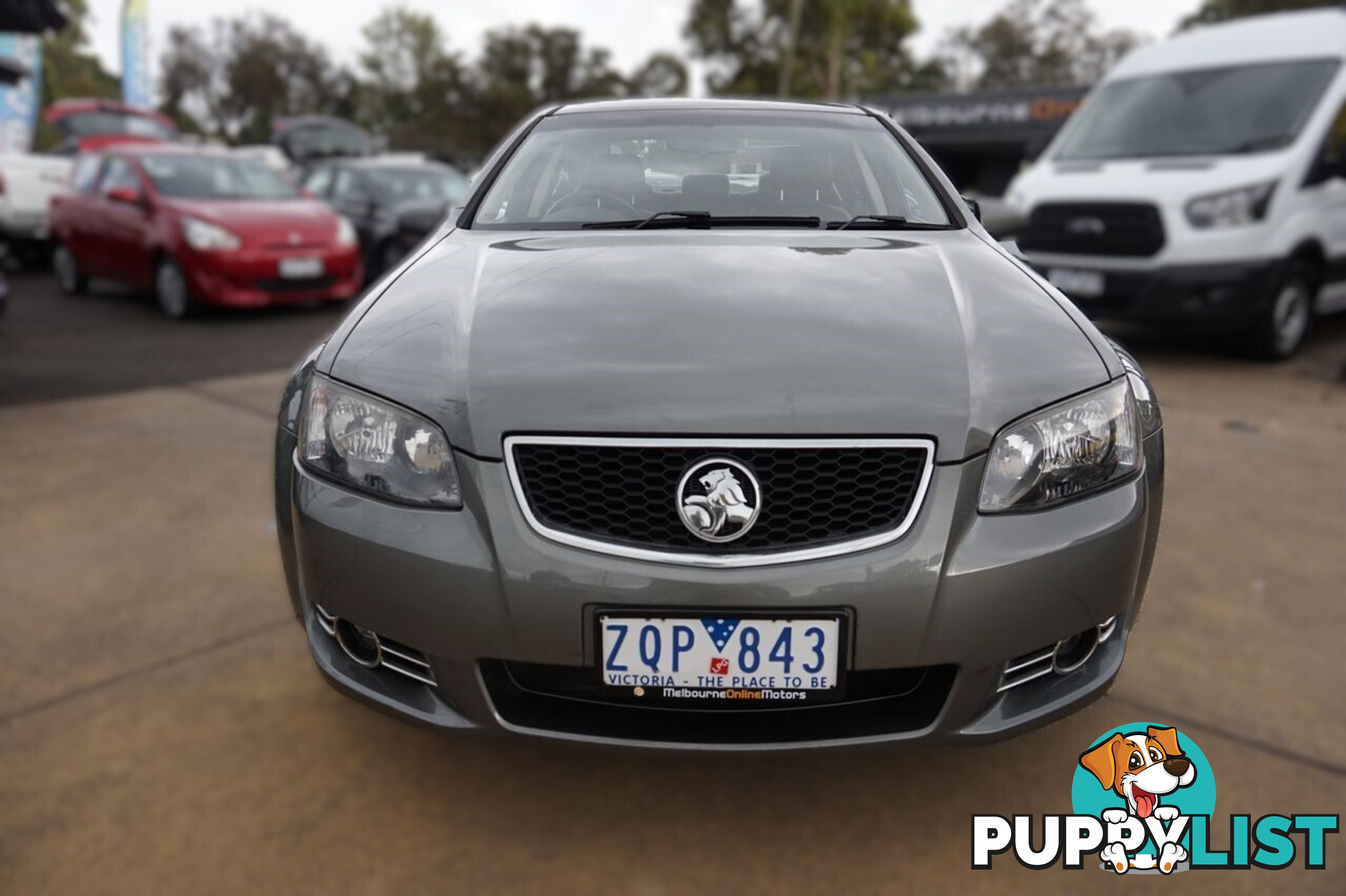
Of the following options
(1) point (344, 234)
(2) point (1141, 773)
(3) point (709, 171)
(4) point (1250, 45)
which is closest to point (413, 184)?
(1) point (344, 234)

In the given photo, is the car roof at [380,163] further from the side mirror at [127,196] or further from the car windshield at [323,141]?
the car windshield at [323,141]

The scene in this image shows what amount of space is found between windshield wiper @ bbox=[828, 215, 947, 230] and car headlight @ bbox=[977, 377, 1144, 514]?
2.60ft

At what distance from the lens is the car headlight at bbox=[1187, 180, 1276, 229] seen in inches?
245

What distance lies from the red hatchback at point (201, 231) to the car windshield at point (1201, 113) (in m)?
5.69

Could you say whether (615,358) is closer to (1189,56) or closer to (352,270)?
(1189,56)

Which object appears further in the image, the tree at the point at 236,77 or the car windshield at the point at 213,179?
the tree at the point at 236,77

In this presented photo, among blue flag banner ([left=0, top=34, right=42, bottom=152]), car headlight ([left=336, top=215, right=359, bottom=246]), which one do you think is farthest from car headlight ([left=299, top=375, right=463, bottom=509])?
blue flag banner ([left=0, top=34, right=42, bottom=152])

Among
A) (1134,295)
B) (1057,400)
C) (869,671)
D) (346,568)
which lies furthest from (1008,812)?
(1134,295)

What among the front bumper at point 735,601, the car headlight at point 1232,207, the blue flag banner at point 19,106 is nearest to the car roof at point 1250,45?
the car headlight at point 1232,207

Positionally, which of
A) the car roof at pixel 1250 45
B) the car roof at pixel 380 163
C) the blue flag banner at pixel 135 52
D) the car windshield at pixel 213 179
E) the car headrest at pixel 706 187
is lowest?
the car windshield at pixel 213 179

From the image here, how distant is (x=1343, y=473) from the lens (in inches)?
171

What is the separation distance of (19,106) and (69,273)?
14.9 metres

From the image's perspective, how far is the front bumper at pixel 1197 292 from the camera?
626 centimetres

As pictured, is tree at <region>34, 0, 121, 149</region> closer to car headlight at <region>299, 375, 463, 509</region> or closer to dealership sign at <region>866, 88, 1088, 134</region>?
dealership sign at <region>866, 88, 1088, 134</region>
